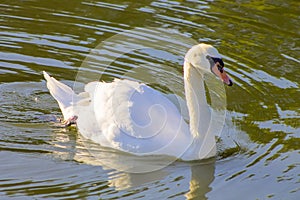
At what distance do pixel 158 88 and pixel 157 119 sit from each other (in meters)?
1.76

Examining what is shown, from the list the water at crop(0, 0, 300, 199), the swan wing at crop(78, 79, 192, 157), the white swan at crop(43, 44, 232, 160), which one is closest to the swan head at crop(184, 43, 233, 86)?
the white swan at crop(43, 44, 232, 160)

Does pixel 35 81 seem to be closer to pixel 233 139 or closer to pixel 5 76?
pixel 5 76

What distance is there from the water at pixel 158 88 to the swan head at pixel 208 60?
2.74 ft

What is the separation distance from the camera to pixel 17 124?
8703 millimetres

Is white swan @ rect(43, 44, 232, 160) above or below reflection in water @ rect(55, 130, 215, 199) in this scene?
above

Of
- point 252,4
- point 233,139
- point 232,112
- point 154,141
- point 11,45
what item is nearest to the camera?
point 154,141

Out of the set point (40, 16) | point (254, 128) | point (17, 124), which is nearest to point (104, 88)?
point (17, 124)

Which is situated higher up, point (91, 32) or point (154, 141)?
point (91, 32)

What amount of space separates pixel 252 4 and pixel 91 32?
2850mm

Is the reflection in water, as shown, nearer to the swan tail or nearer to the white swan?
the white swan

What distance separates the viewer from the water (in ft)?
24.5

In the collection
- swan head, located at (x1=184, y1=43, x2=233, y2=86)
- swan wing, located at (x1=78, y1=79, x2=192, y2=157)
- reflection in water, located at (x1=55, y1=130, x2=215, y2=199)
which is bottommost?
reflection in water, located at (x1=55, y1=130, x2=215, y2=199)

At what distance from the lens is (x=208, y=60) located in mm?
7969

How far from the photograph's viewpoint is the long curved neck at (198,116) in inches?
319
